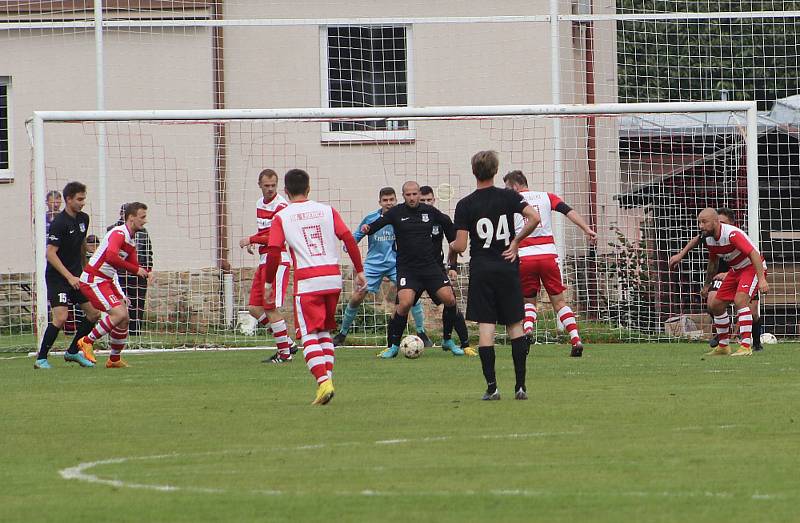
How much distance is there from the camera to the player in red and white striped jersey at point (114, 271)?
14.7 metres

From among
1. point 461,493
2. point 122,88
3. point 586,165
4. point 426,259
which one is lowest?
point 461,493

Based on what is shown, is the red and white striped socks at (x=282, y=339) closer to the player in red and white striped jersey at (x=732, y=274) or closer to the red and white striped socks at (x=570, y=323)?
the red and white striped socks at (x=570, y=323)

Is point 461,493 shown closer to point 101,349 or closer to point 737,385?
point 737,385

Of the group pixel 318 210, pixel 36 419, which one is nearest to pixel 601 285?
pixel 318 210

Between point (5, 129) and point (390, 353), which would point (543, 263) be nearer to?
point (390, 353)

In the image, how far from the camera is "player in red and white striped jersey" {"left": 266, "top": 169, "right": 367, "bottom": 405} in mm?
10961

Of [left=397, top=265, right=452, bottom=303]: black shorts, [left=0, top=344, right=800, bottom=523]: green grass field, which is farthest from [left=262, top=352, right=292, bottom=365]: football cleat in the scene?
[left=0, top=344, right=800, bottom=523]: green grass field

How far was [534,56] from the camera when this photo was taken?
22.0m

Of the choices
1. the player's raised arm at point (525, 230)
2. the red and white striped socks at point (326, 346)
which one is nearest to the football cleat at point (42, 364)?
the red and white striped socks at point (326, 346)

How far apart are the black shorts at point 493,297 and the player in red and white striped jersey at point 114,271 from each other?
504 cm

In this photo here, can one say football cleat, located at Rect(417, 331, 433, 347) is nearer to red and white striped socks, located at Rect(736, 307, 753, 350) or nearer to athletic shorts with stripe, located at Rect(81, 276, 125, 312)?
red and white striped socks, located at Rect(736, 307, 753, 350)

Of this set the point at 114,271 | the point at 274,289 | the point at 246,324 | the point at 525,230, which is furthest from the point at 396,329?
the point at 525,230

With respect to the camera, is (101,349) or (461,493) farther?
(101,349)

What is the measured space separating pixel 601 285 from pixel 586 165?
1761 millimetres
